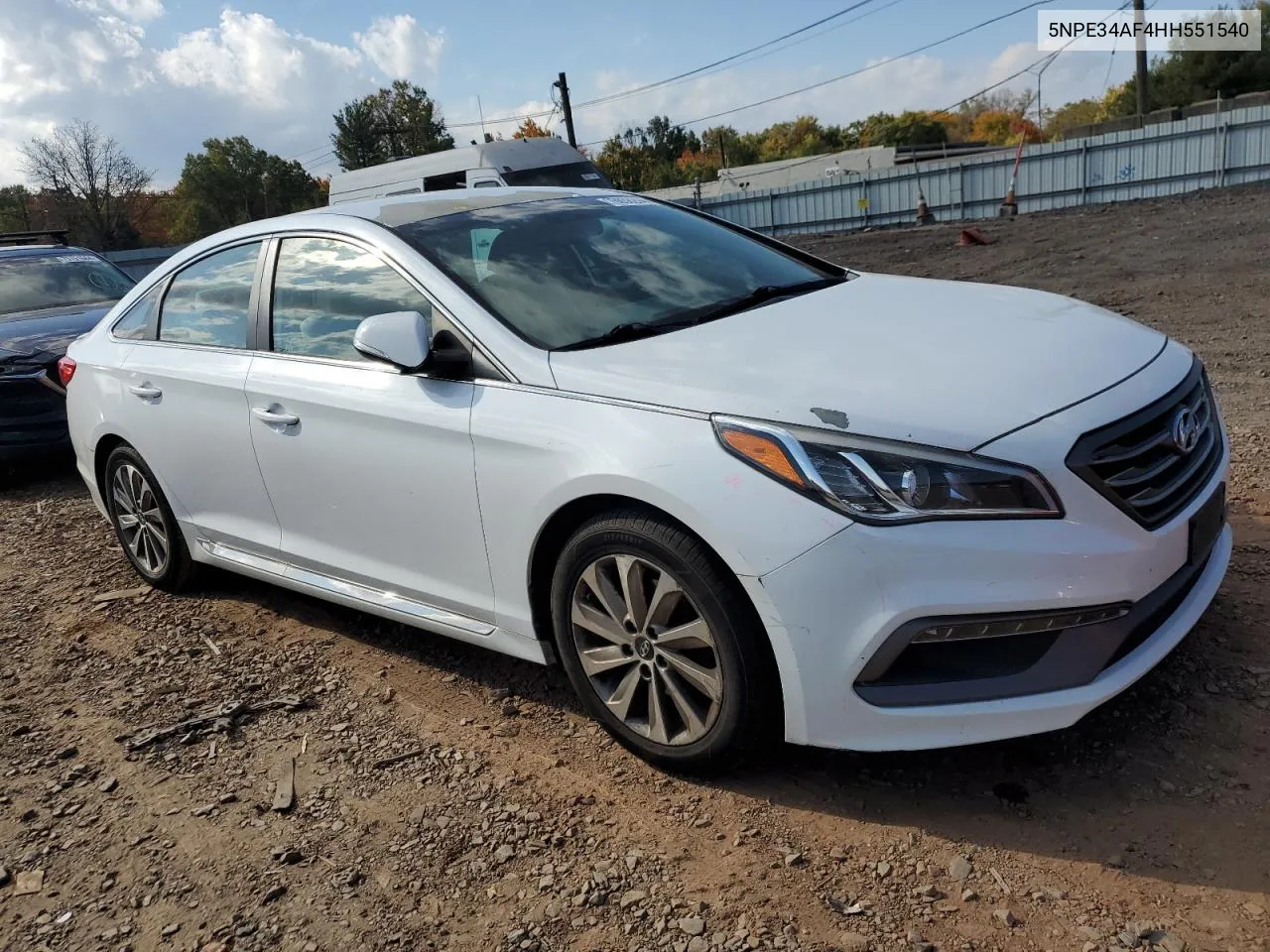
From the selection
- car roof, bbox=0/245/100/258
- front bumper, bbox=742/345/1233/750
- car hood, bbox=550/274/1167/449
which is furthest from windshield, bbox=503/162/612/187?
front bumper, bbox=742/345/1233/750

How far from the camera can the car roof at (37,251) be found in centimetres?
895

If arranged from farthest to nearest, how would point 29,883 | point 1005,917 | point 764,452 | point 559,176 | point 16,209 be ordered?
point 16,209, point 559,176, point 29,883, point 764,452, point 1005,917

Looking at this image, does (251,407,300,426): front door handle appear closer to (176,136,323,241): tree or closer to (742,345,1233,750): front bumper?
(742,345,1233,750): front bumper

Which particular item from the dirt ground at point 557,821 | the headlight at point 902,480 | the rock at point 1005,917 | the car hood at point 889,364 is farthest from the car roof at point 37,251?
the rock at point 1005,917

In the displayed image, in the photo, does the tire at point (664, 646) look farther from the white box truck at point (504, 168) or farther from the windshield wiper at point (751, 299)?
the white box truck at point (504, 168)

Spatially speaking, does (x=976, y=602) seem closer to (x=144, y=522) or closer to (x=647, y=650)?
(x=647, y=650)

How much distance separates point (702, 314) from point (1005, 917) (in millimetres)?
1964

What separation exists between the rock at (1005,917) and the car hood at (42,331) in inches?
294

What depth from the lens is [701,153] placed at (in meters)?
88.0

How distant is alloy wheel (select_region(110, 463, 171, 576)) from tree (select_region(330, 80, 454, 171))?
73.9m

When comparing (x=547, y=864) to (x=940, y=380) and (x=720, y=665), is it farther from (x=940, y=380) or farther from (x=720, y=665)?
(x=940, y=380)

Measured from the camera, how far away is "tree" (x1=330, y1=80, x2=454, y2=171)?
74.4 m

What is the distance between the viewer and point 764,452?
2502 millimetres

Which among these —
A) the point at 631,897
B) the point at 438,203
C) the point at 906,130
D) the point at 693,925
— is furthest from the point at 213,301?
the point at 906,130
